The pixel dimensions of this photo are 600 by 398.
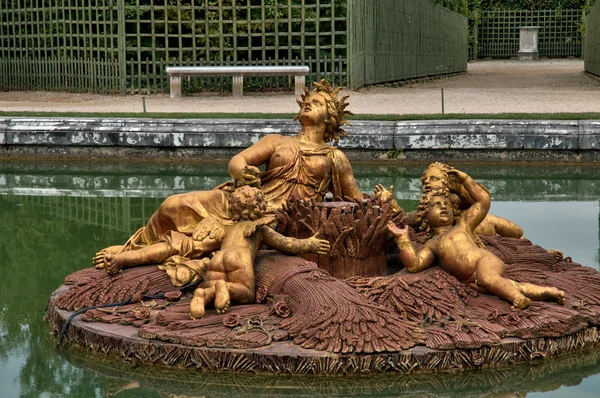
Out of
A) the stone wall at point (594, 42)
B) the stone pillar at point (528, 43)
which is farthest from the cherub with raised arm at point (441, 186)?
the stone pillar at point (528, 43)

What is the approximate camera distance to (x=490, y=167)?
42.5 feet

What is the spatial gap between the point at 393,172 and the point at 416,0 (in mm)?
17912

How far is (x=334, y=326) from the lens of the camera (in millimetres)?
5590

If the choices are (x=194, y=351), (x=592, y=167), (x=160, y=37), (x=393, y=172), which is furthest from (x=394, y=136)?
(x=160, y=37)

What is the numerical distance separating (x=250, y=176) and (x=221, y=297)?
0.88 metres

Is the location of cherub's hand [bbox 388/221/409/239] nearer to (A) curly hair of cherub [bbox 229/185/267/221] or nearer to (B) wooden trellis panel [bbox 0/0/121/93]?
(A) curly hair of cherub [bbox 229/185/267/221]

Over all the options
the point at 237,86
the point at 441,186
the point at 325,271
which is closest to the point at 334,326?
the point at 325,271

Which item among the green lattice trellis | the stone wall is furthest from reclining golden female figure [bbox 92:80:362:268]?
the stone wall

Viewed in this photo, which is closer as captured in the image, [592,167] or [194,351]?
[194,351]

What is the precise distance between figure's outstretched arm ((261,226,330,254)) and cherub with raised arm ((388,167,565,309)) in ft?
1.50

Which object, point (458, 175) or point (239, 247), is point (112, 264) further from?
point (458, 175)

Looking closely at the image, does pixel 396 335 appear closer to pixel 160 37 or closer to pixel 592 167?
pixel 592 167

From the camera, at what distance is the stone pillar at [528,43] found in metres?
48.1

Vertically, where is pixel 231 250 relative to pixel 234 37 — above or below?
below
